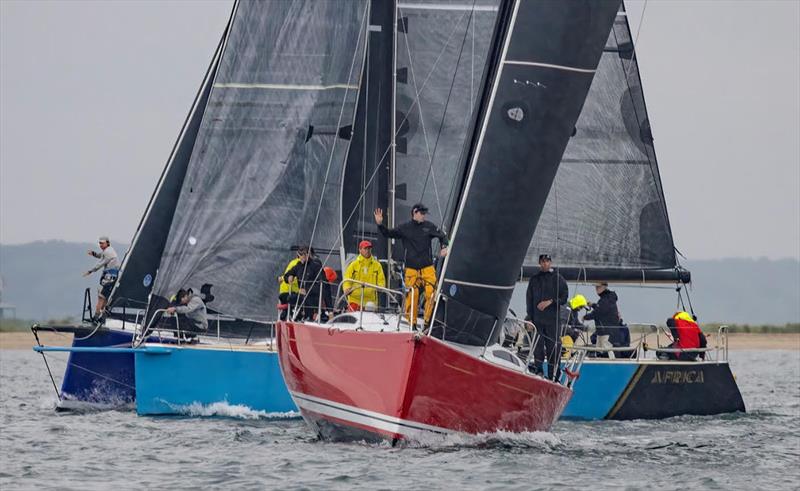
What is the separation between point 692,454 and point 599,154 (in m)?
9.53

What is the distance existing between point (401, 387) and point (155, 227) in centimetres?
1107

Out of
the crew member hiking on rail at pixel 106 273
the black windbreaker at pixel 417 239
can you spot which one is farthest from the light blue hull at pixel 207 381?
the black windbreaker at pixel 417 239

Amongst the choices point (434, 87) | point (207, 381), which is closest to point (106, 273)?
point (207, 381)

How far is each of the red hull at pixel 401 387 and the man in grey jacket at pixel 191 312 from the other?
267 inches

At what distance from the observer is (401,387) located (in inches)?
709

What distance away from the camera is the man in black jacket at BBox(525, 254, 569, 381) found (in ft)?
68.8

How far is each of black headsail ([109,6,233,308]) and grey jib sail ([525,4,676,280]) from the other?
6150mm

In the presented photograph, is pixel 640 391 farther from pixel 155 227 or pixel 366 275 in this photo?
pixel 155 227

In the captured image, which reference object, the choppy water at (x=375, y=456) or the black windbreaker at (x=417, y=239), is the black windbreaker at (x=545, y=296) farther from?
the black windbreaker at (x=417, y=239)

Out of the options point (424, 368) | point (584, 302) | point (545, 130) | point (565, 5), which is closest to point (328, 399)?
point (424, 368)

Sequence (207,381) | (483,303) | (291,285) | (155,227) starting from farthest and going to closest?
(155,227) < (207,381) < (291,285) < (483,303)

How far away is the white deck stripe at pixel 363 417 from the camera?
18.3m

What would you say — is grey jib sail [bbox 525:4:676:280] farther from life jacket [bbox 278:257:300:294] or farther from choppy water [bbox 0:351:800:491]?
life jacket [bbox 278:257:300:294]

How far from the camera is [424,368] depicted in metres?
17.9
